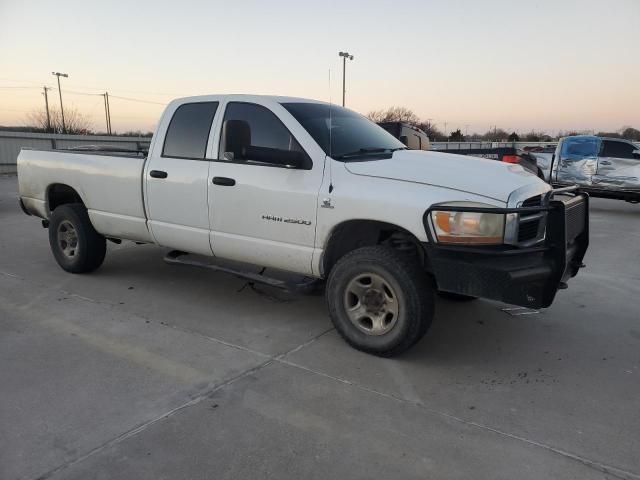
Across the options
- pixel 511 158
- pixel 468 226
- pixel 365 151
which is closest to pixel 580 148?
pixel 511 158

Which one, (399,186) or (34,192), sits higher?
(399,186)

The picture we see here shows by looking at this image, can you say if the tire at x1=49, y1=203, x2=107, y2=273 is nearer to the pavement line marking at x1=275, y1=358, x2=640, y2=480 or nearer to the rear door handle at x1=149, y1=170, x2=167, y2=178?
the rear door handle at x1=149, y1=170, x2=167, y2=178

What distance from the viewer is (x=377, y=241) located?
13.8ft

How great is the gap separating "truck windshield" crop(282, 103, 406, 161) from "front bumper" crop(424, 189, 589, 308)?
47.3 inches

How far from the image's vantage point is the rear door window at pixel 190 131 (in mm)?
4809

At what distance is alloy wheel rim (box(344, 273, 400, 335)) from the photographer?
3848 millimetres

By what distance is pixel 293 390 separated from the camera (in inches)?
135

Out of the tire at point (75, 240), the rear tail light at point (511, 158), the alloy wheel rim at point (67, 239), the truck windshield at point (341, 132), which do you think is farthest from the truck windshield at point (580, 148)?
the alloy wheel rim at point (67, 239)

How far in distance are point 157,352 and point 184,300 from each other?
50.3 inches

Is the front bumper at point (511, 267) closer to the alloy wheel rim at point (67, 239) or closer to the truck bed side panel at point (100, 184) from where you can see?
the truck bed side panel at point (100, 184)

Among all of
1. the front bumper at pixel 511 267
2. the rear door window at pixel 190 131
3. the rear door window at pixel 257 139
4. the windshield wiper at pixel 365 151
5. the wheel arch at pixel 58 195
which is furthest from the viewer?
the wheel arch at pixel 58 195

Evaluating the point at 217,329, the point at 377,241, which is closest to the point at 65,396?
the point at 217,329

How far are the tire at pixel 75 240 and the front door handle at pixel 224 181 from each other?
6.97 feet

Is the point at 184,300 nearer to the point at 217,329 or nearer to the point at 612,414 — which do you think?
the point at 217,329
